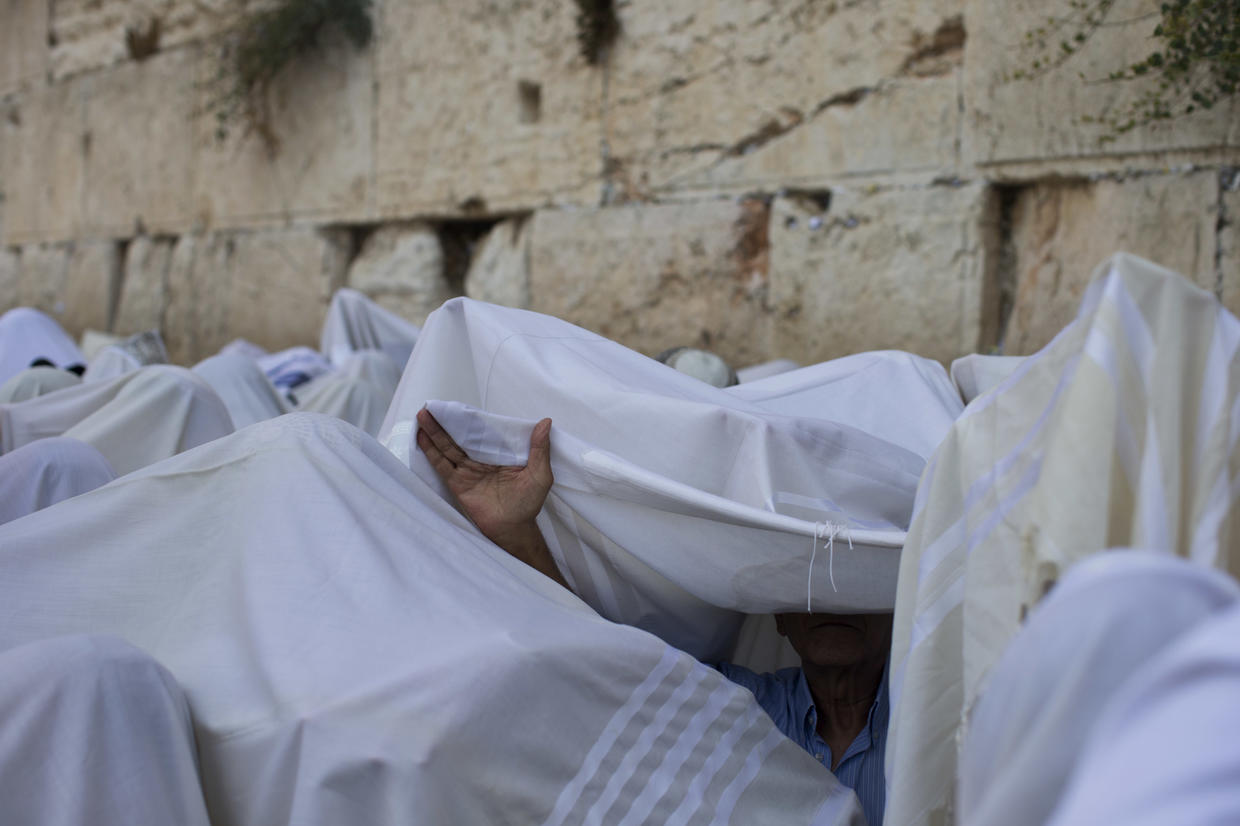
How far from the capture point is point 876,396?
2336 millimetres

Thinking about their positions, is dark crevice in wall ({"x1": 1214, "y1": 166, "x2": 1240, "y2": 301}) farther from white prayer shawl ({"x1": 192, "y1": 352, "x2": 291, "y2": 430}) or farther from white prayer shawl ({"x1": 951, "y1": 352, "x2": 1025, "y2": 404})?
white prayer shawl ({"x1": 192, "y1": 352, "x2": 291, "y2": 430})

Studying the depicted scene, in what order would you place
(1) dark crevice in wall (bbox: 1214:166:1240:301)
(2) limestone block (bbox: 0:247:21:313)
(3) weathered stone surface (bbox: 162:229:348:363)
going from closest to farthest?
(1) dark crevice in wall (bbox: 1214:166:1240:301) < (3) weathered stone surface (bbox: 162:229:348:363) < (2) limestone block (bbox: 0:247:21:313)

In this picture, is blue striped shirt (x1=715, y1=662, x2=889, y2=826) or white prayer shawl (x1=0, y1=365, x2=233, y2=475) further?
white prayer shawl (x1=0, y1=365, x2=233, y2=475)

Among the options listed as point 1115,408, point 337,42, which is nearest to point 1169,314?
point 1115,408

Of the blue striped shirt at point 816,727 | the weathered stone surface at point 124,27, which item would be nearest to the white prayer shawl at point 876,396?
the blue striped shirt at point 816,727

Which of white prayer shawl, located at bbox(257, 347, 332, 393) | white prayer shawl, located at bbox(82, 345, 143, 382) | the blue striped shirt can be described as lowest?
the blue striped shirt

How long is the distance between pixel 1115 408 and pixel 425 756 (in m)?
0.87

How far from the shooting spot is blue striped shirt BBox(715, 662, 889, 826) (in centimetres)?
204

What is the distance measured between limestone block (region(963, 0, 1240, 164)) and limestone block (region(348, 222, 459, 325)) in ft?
10.2

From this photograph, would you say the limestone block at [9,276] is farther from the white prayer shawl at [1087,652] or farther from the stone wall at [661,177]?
the white prayer shawl at [1087,652]

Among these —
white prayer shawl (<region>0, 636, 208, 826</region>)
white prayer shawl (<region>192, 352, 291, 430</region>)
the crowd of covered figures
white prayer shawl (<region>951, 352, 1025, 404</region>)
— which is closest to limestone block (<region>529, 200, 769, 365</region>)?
white prayer shawl (<region>192, 352, 291, 430</region>)

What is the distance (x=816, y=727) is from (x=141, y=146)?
720 cm

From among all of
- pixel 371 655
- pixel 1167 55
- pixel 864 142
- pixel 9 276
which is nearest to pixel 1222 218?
pixel 1167 55

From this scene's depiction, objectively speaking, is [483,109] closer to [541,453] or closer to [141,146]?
[141,146]
